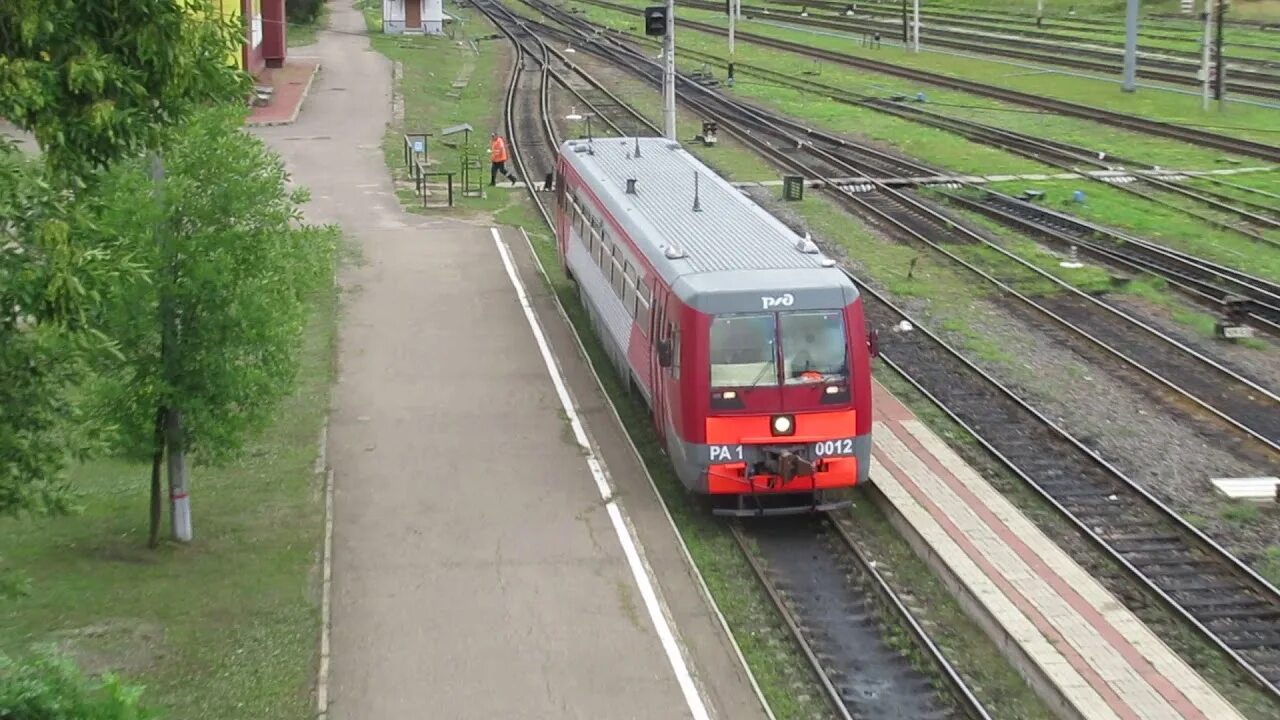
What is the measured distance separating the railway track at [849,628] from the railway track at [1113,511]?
2.39 m

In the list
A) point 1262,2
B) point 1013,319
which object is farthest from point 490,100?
point 1262,2

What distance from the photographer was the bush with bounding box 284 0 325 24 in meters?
69.1

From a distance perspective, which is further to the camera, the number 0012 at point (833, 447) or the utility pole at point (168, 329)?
the number 0012 at point (833, 447)

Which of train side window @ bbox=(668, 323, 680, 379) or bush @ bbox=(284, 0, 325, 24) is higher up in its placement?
bush @ bbox=(284, 0, 325, 24)

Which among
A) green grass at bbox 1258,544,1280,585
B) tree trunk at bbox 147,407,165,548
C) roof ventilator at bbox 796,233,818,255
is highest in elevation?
roof ventilator at bbox 796,233,818,255

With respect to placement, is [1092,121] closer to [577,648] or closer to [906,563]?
[906,563]

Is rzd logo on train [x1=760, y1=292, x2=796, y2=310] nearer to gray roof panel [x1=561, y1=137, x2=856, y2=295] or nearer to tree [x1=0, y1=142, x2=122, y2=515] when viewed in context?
gray roof panel [x1=561, y1=137, x2=856, y2=295]

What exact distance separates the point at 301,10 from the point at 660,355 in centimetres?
5749

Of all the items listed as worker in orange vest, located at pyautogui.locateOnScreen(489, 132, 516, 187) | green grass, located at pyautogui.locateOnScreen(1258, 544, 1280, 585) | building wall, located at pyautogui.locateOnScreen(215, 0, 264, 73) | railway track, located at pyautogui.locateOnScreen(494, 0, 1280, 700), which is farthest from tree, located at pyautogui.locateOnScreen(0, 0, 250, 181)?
building wall, located at pyautogui.locateOnScreen(215, 0, 264, 73)

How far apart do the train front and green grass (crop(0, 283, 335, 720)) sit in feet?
13.7

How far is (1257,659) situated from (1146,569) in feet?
6.18

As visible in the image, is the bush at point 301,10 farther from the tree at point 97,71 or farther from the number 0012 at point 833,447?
the tree at point 97,71

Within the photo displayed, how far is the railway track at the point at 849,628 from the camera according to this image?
12.6m

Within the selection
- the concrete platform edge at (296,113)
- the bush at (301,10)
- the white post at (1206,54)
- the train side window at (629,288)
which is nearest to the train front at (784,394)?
the train side window at (629,288)
